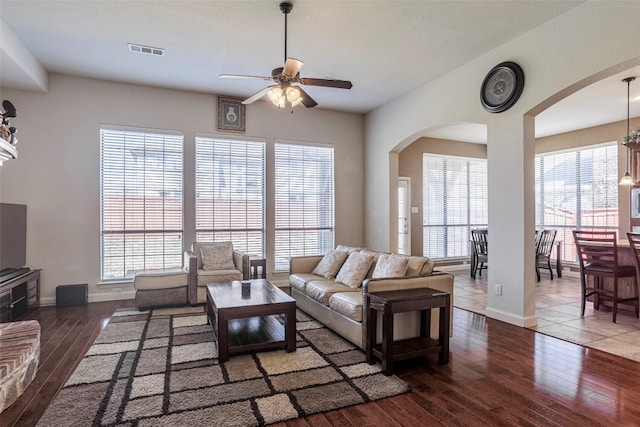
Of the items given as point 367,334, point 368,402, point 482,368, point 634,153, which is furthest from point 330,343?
point 634,153

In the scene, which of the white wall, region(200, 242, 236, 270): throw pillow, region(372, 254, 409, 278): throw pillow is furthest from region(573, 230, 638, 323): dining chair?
the white wall

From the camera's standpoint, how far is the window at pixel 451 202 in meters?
8.11

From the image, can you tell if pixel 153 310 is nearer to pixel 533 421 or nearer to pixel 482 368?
pixel 482 368

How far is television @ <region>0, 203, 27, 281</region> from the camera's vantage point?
429 cm

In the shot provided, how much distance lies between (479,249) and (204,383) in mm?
5996

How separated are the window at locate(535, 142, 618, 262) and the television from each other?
946 centimetres

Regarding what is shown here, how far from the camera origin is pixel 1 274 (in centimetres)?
423

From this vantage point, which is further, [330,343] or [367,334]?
[330,343]

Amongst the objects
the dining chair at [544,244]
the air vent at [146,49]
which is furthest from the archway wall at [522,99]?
the air vent at [146,49]

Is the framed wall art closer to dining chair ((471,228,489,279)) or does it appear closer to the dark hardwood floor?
the dark hardwood floor

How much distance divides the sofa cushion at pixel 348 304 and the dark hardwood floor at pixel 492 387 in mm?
565

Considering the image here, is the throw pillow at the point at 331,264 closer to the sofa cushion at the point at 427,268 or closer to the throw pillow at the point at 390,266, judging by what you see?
the throw pillow at the point at 390,266

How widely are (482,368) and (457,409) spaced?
30.0 inches

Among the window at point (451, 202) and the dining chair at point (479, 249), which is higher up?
the window at point (451, 202)
